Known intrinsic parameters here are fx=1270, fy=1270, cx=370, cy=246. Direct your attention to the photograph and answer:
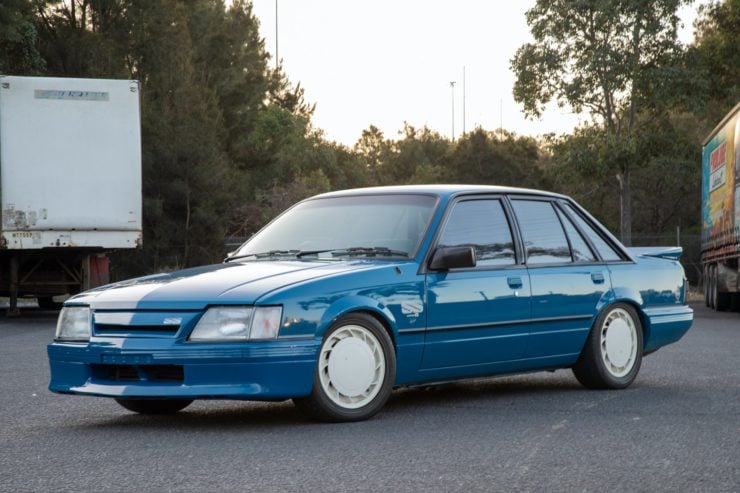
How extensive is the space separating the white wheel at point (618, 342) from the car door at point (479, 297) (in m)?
0.96

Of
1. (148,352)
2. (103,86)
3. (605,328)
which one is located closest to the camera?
(148,352)

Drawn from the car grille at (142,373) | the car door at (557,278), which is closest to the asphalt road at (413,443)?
the car grille at (142,373)

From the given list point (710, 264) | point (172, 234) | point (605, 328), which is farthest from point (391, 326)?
point (172, 234)

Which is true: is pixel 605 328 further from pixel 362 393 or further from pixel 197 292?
pixel 197 292

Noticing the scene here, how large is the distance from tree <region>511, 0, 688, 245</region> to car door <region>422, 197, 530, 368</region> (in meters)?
38.9

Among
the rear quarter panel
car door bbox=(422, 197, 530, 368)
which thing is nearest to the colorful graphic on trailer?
the rear quarter panel

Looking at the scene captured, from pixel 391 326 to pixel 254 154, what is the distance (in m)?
52.3

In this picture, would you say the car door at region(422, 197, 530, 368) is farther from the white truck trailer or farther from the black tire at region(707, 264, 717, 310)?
the black tire at region(707, 264, 717, 310)

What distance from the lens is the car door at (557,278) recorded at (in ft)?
28.1

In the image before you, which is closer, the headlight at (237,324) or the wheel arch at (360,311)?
the headlight at (237,324)

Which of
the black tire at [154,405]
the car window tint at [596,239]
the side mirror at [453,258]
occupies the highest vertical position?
the car window tint at [596,239]

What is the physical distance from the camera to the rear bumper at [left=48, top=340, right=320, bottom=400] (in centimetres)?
686

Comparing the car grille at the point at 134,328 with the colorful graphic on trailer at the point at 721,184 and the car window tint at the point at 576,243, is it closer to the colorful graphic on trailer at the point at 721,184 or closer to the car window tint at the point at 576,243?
the car window tint at the point at 576,243

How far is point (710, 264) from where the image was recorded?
2589 centimetres
